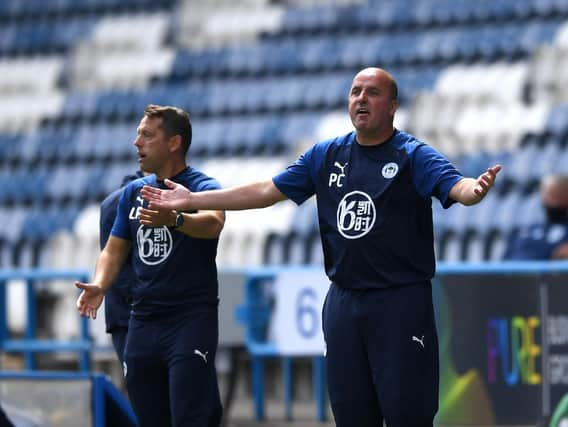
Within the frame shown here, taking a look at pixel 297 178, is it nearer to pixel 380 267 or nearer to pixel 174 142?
pixel 380 267

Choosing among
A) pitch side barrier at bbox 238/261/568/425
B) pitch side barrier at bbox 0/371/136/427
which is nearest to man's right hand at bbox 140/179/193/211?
pitch side barrier at bbox 0/371/136/427

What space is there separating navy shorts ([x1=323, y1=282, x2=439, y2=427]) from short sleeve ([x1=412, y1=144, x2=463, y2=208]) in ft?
1.27

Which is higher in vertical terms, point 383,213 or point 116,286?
point 383,213

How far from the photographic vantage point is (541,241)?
9.12m

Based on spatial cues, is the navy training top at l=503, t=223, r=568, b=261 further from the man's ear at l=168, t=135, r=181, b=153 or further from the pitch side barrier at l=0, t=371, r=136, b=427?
the man's ear at l=168, t=135, r=181, b=153

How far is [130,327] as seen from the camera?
601cm

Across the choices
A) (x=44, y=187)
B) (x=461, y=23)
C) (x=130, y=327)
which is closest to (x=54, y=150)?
Result: (x=44, y=187)

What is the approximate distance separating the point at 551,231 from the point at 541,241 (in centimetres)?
10

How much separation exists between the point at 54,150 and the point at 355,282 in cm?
1303

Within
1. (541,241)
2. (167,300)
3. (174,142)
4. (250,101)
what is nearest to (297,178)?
(174,142)

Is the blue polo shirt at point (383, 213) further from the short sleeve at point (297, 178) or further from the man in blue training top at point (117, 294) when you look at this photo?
the man in blue training top at point (117, 294)

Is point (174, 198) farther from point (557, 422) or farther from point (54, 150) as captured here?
point (54, 150)

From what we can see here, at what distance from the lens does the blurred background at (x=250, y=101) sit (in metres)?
13.5

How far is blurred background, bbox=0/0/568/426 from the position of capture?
13.5m
